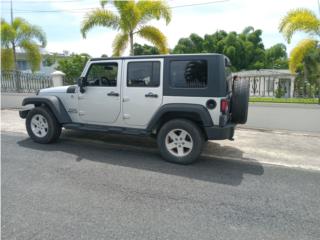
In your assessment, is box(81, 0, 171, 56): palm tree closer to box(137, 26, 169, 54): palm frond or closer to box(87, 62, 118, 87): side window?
box(137, 26, 169, 54): palm frond

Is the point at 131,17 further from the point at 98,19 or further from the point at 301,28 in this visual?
the point at 301,28

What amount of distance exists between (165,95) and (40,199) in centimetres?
270

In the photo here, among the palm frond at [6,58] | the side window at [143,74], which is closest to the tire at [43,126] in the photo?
the side window at [143,74]

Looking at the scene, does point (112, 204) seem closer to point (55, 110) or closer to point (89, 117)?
point (89, 117)

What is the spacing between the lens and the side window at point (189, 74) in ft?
14.9

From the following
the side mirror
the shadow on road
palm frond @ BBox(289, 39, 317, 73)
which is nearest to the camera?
the shadow on road

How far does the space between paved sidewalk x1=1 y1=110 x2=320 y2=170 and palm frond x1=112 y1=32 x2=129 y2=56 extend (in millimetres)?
4973

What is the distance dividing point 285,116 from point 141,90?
4.96 meters

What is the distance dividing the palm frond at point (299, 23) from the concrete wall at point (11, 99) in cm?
1082

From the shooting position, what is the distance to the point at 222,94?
443 centimetres

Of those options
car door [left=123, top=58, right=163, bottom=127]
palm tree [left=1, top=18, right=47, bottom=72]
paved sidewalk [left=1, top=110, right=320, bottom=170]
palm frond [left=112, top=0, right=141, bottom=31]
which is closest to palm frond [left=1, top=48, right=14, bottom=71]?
palm tree [left=1, top=18, right=47, bottom=72]

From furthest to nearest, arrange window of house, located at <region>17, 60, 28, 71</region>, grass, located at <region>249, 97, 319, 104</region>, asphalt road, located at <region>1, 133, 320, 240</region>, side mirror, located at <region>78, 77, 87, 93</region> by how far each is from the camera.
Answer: window of house, located at <region>17, 60, 28, 71</region> → grass, located at <region>249, 97, 319, 104</region> → side mirror, located at <region>78, 77, 87, 93</region> → asphalt road, located at <region>1, 133, 320, 240</region>

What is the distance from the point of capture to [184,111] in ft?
15.1

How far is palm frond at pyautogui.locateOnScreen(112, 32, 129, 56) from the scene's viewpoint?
418 inches
